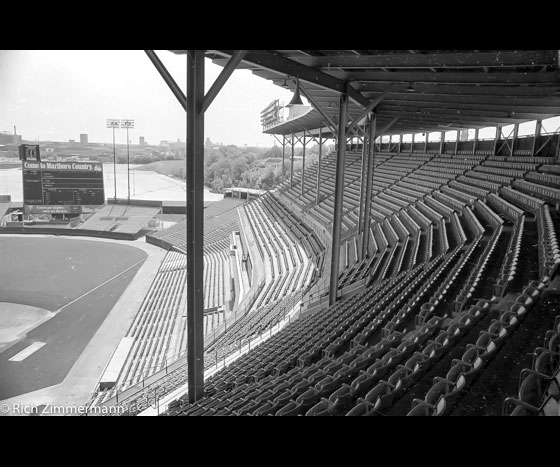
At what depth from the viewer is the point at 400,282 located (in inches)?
285

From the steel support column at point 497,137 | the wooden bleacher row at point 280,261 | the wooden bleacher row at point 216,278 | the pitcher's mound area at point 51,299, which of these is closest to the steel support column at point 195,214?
the wooden bleacher row at point 280,261

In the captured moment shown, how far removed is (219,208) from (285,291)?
25.8m

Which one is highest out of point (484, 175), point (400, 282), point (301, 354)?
point (484, 175)

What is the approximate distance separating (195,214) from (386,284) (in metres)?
4.39

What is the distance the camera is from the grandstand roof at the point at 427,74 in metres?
5.66

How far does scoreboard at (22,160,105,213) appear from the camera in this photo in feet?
86.9

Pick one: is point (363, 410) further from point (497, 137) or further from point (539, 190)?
point (497, 137)

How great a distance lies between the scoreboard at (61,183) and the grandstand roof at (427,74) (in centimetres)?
2168

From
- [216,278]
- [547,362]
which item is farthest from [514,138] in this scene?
[547,362]

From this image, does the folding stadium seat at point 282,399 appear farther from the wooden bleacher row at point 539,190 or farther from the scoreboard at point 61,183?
the scoreboard at point 61,183

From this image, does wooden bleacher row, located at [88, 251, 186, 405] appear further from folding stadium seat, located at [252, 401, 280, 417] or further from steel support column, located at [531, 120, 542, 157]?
steel support column, located at [531, 120, 542, 157]
